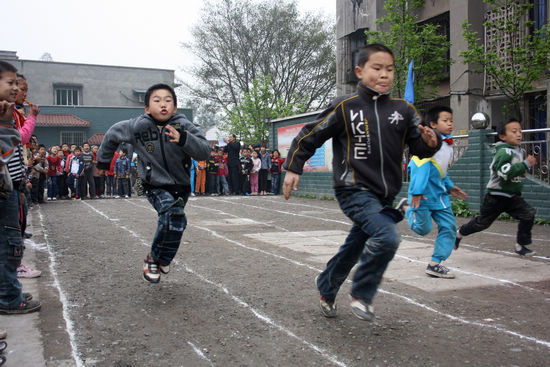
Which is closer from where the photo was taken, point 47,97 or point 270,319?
point 270,319

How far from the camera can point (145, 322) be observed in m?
4.07

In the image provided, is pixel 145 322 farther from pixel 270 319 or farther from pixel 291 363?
pixel 291 363

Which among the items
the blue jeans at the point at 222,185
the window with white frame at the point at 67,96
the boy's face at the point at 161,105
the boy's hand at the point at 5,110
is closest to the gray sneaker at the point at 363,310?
the boy's face at the point at 161,105

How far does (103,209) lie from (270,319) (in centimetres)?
1119

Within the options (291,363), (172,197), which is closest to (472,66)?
(172,197)

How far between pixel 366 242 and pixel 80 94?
152ft

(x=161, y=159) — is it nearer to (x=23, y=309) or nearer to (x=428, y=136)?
(x=23, y=309)

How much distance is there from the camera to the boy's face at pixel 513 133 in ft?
21.4

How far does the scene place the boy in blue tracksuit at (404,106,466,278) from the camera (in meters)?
5.65

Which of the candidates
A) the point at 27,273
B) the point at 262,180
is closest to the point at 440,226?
the point at 27,273

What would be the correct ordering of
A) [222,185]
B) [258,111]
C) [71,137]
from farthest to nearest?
[71,137] → [258,111] → [222,185]

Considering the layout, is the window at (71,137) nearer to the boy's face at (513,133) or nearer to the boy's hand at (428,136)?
the boy's face at (513,133)

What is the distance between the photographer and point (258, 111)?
3600cm

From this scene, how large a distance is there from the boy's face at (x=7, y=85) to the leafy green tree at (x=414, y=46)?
15.9m
